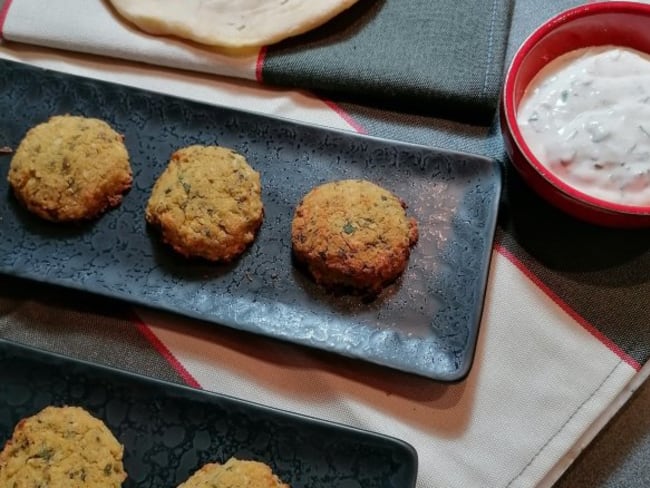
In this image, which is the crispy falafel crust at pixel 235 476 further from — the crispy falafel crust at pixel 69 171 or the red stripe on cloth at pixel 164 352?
the crispy falafel crust at pixel 69 171

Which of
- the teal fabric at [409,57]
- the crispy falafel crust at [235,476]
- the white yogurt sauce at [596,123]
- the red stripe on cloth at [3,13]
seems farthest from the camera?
the red stripe on cloth at [3,13]

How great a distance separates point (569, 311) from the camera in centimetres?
110

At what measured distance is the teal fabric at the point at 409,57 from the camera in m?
1.23

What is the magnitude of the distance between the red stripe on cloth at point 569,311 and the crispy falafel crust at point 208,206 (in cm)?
41

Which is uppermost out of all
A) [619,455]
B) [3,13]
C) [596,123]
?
[596,123]

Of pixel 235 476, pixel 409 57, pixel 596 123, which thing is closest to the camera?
pixel 235 476

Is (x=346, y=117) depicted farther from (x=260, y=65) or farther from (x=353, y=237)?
(x=353, y=237)

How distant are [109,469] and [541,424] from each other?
0.63 m

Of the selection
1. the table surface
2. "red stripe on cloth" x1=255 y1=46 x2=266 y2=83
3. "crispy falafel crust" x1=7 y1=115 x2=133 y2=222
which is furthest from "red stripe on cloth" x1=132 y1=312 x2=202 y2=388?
the table surface

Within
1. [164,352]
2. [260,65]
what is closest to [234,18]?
[260,65]

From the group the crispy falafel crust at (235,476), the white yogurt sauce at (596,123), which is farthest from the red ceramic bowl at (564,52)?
the crispy falafel crust at (235,476)

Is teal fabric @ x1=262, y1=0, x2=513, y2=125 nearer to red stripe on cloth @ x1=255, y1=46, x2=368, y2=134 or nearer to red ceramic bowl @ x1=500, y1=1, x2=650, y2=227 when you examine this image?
red stripe on cloth @ x1=255, y1=46, x2=368, y2=134

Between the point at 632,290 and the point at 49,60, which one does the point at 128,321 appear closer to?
the point at 49,60

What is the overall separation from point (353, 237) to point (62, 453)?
0.51 meters
